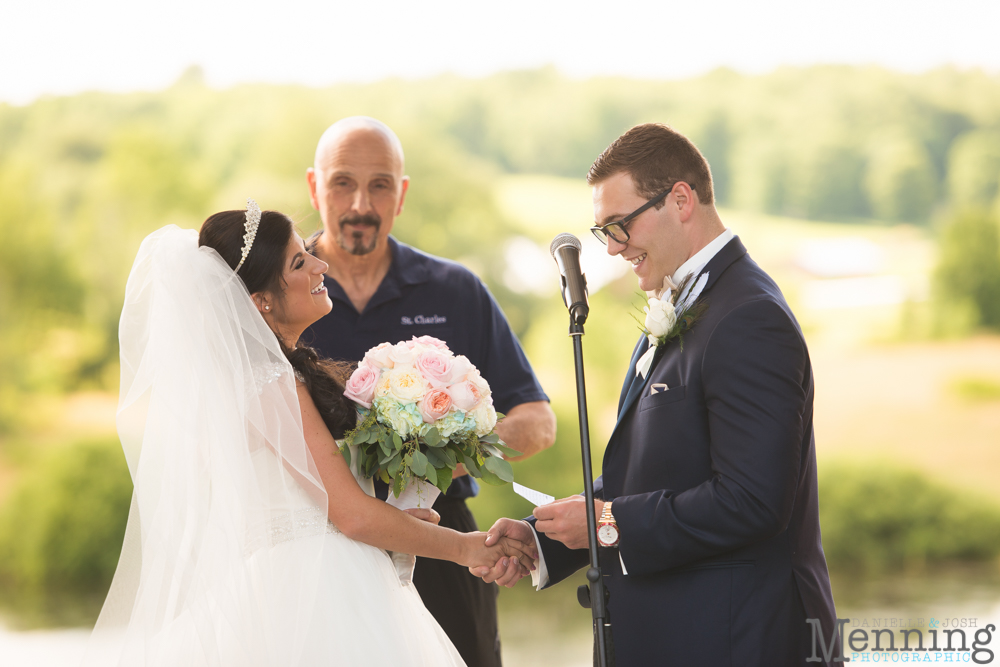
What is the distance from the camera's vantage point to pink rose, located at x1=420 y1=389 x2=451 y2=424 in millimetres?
2162

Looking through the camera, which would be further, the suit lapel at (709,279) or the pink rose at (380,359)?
the pink rose at (380,359)

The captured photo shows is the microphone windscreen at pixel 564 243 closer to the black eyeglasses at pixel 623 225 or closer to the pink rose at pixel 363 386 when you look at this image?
the black eyeglasses at pixel 623 225

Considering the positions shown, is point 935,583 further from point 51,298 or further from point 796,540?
point 51,298

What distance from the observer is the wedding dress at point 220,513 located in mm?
2049

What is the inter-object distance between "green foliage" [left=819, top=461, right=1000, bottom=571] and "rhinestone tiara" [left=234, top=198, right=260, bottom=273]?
8112 millimetres

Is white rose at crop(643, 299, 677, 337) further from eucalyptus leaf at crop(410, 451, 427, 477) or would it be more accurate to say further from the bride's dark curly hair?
the bride's dark curly hair

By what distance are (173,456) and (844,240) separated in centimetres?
942

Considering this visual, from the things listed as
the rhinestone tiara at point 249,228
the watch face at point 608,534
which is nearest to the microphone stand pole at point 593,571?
the watch face at point 608,534

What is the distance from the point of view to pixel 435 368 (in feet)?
7.22

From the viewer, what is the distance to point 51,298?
32.8ft

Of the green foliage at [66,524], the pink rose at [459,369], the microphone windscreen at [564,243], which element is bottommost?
the green foliage at [66,524]

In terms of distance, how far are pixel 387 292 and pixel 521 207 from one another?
763cm

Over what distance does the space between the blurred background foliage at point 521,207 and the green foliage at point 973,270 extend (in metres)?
0.02

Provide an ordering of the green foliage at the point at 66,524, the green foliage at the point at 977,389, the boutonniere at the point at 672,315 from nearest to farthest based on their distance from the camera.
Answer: the boutonniere at the point at 672,315, the green foliage at the point at 66,524, the green foliage at the point at 977,389
